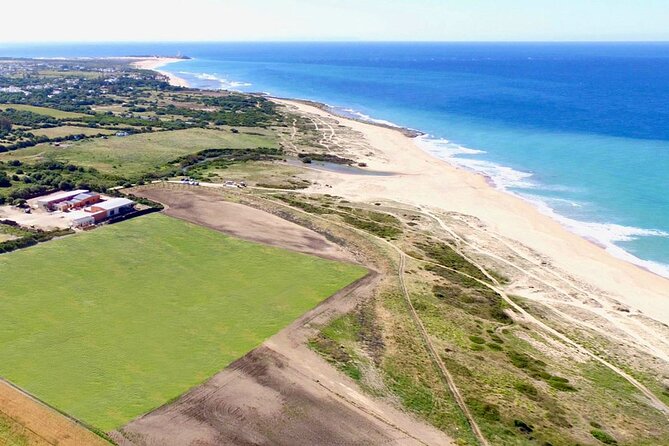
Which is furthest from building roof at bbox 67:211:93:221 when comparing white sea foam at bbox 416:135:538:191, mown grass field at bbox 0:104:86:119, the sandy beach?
mown grass field at bbox 0:104:86:119

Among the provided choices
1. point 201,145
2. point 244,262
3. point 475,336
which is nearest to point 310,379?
point 475,336

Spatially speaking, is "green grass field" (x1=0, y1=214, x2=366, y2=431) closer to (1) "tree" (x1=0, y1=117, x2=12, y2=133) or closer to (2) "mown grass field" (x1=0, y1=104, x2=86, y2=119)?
(1) "tree" (x1=0, y1=117, x2=12, y2=133)

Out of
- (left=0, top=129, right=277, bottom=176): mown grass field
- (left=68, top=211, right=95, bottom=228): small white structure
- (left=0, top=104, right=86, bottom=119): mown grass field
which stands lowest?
(left=68, top=211, right=95, bottom=228): small white structure

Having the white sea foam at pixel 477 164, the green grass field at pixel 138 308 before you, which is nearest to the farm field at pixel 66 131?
the green grass field at pixel 138 308

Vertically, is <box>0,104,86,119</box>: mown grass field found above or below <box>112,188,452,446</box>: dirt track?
above

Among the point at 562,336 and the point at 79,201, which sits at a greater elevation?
the point at 79,201

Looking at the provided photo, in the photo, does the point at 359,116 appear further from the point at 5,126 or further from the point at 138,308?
the point at 138,308

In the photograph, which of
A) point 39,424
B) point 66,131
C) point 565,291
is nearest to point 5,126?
point 66,131
